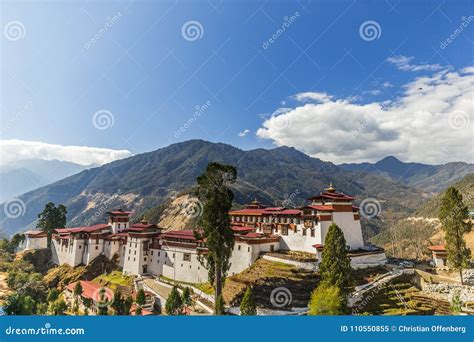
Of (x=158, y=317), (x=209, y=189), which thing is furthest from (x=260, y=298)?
(x=158, y=317)

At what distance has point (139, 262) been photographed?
48.1 metres

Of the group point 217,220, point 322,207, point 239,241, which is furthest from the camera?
point 239,241

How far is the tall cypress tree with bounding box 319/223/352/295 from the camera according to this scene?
25.7 metres

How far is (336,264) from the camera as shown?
2619cm

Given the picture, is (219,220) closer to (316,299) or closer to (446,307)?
(316,299)

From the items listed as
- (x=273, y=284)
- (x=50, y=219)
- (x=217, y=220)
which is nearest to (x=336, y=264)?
(x=273, y=284)

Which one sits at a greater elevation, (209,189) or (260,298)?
(209,189)

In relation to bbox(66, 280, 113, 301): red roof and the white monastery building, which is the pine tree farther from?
bbox(66, 280, 113, 301): red roof

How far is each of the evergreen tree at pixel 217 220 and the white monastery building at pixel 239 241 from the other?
36.5 ft

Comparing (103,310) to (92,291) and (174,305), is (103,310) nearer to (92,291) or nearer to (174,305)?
(174,305)

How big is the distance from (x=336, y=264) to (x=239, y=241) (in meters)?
16.6

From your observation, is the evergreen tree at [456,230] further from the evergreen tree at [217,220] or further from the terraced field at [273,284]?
the evergreen tree at [217,220]

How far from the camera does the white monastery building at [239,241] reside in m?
38.8

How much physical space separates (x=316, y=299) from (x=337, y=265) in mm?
3814
